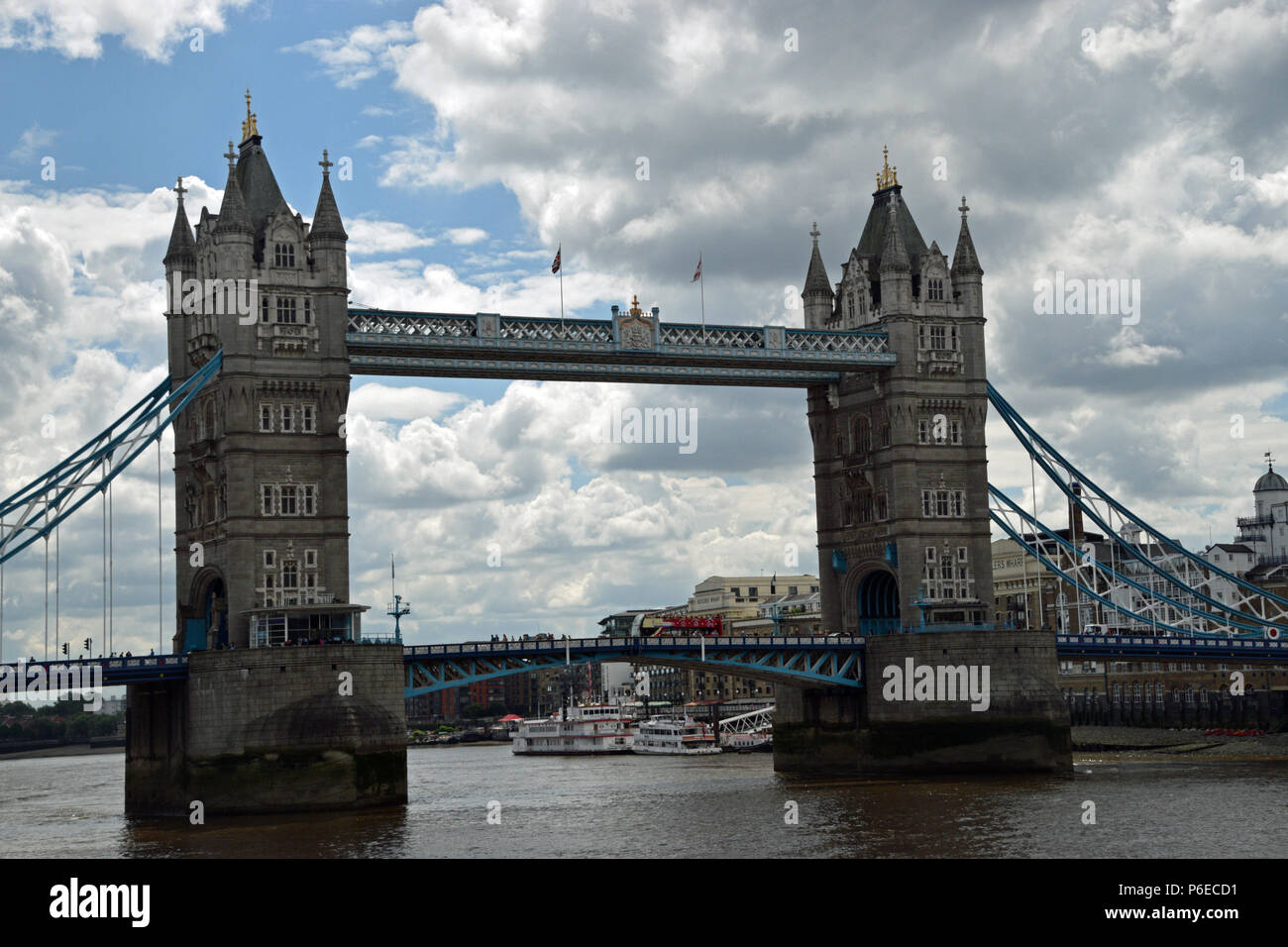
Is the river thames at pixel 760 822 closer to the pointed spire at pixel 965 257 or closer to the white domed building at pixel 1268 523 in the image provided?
the pointed spire at pixel 965 257

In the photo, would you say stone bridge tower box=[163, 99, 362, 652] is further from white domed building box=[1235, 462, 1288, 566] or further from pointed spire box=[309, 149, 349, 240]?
white domed building box=[1235, 462, 1288, 566]

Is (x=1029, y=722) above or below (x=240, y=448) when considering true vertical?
below

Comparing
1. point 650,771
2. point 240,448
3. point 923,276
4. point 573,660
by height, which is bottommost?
point 650,771

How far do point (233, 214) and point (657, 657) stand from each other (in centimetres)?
3002

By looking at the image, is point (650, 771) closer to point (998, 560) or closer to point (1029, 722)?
point (1029, 722)

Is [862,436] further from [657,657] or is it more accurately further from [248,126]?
[248,126]

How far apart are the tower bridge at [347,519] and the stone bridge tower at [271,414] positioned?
108mm

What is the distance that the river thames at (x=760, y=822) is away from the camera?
56.2 meters

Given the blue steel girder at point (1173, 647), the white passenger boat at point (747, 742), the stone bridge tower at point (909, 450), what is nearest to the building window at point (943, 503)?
the stone bridge tower at point (909, 450)

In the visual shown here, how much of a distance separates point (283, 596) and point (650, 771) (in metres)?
45.5

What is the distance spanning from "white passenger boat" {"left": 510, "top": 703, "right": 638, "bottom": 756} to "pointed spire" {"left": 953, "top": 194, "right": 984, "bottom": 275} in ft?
256
